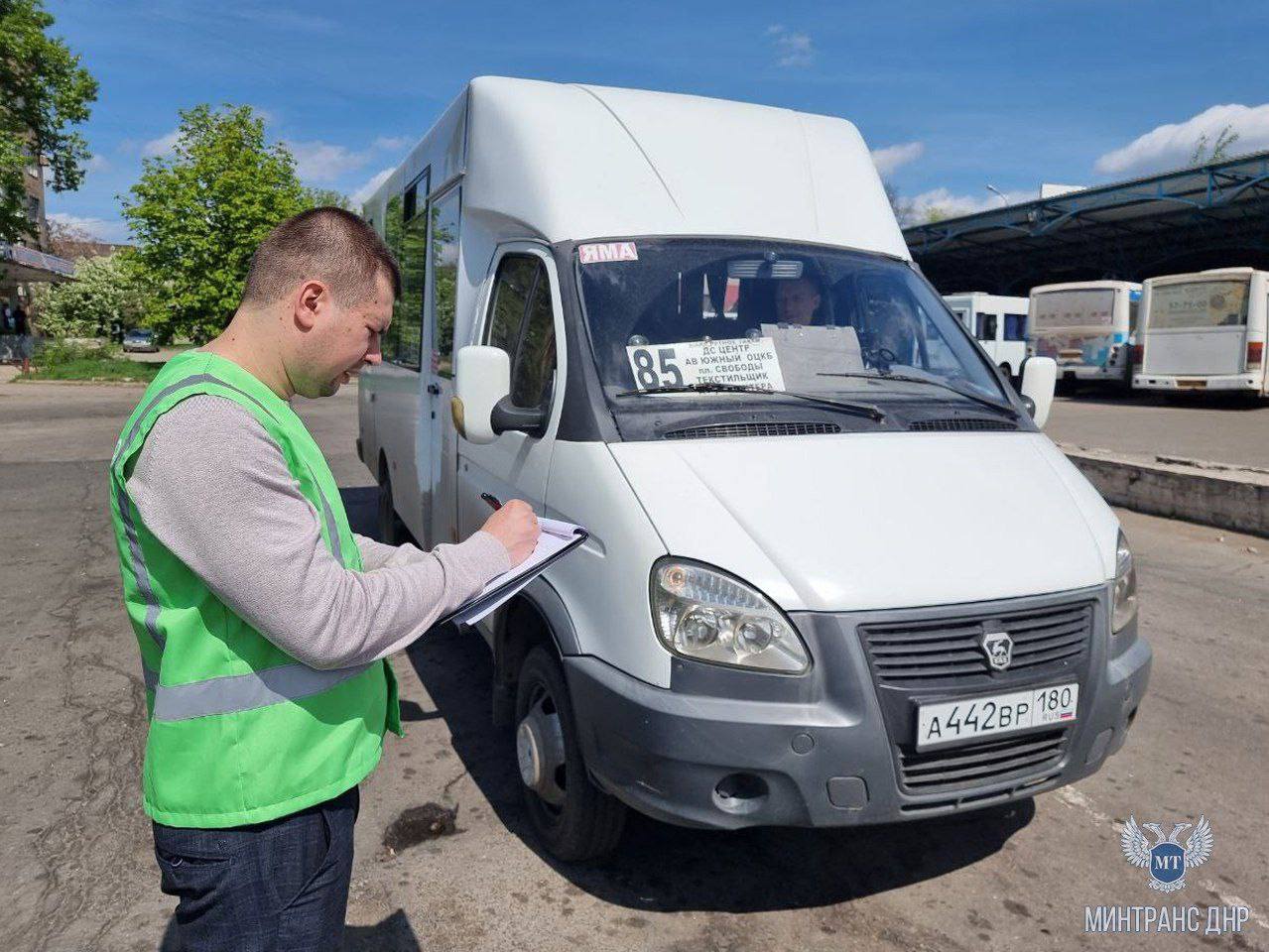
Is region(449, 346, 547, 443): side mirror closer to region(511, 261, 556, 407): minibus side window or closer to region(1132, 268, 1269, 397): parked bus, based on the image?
region(511, 261, 556, 407): minibus side window

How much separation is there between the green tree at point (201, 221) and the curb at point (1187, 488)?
24.7 m

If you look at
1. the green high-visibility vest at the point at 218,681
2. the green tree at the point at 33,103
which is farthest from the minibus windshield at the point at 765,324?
the green tree at the point at 33,103

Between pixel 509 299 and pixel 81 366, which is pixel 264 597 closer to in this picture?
pixel 509 299

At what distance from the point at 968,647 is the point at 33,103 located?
39.9 m

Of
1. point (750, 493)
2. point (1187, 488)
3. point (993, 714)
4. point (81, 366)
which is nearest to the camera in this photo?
point (993, 714)

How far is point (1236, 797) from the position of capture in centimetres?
384

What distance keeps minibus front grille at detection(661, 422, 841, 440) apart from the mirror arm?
523 millimetres

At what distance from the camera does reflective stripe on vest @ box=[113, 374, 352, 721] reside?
4.99 ft

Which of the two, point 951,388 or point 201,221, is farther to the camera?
point 201,221

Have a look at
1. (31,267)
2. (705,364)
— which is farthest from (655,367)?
A: (31,267)

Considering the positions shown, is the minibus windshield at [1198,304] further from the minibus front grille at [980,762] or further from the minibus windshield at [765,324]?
the minibus front grille at [980,762]

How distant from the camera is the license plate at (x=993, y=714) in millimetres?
2637

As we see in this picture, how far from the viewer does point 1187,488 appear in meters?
9.02

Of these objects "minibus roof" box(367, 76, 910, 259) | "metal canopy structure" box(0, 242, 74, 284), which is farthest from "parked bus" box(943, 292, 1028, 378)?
"metal canopy structure" box(0, 242, 74, 284)
